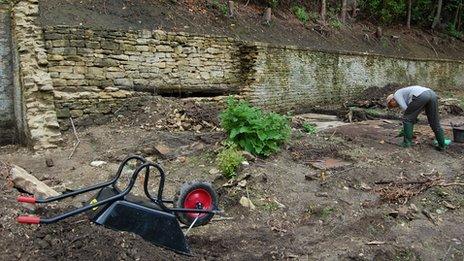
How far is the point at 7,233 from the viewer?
338 cm

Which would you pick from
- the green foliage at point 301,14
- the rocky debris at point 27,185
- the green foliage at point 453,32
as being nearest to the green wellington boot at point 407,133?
the rocky debris at point 27,185

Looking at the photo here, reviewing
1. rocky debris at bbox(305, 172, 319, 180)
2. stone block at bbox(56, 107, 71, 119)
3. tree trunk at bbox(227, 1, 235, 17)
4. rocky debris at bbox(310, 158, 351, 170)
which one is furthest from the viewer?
tree trunk at bbox(227, 1, 235, 17)

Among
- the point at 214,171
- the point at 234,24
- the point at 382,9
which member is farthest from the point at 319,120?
the point at 382,9

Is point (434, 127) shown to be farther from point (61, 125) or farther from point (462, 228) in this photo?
point (61, 125)

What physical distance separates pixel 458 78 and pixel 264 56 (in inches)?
534

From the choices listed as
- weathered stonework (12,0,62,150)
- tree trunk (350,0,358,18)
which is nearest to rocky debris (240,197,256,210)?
weathered stonework (12,0,62,150)

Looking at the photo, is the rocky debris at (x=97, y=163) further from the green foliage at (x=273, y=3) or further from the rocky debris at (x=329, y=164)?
the green foliage at (x=273, y=3)

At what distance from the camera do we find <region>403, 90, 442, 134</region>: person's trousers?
779 centimetres

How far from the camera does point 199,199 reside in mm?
4328

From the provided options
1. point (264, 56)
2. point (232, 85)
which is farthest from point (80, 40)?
point (264, 56)

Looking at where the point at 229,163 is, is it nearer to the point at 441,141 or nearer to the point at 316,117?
the point at 441,141

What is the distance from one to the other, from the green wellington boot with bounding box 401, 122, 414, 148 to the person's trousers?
3.2 inches

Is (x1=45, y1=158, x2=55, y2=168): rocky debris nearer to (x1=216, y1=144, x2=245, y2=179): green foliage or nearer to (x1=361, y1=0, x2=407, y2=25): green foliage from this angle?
(x1=216, y1=144, x2=245, y2=179): green foliage

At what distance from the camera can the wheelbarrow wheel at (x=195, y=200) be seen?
13.4 feet
